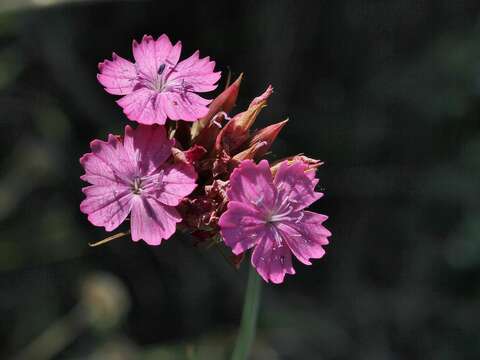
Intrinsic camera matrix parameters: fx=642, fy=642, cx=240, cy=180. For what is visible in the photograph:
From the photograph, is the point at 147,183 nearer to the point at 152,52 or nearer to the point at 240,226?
the point at 240,226

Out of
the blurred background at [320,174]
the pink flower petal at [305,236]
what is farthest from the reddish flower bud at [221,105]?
the blurred background at [320,174]

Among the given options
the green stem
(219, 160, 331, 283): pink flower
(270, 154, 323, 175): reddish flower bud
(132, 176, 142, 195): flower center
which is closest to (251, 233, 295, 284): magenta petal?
(219, 160, 331, 283): pink flower

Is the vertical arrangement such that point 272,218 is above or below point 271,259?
above

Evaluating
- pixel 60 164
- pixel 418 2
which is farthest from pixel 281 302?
pixel 418 2

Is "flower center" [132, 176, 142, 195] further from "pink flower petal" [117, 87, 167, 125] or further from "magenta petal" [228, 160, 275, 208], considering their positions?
"magenta petal" [228, 160, 275, 208]

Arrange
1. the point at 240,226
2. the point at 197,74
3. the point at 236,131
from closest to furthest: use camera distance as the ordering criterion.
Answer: the point at 240,226
the point at 236,131
the point at 197,74

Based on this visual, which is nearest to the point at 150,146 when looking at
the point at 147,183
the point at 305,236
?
the point at 147,183

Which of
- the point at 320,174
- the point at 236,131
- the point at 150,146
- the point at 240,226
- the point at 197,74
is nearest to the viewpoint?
the point at 240,226

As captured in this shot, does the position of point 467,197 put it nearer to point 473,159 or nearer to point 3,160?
point 473,159
